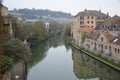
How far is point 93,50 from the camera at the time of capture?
A: 39062 millimetres

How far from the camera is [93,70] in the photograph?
2920 cm

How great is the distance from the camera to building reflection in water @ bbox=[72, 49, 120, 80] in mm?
25647

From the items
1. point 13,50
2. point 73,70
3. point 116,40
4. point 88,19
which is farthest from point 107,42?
point 88,19

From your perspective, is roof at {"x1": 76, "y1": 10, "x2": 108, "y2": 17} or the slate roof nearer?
the slate roof

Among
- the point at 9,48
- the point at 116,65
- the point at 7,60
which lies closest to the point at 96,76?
the point at 116,65

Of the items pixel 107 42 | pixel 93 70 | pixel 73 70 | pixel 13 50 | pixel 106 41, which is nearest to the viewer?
pixel 13 50

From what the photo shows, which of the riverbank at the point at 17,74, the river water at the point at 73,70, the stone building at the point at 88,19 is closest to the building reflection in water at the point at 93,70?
the river water at the point at 73,70

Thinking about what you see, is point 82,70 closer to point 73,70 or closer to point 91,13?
point 73,70

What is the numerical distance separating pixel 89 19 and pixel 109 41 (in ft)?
100

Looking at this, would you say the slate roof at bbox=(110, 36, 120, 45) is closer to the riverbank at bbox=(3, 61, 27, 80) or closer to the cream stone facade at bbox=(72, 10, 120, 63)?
the cream stone facade at bbox=(72, 10, 120, 63)

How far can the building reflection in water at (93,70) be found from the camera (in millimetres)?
25647

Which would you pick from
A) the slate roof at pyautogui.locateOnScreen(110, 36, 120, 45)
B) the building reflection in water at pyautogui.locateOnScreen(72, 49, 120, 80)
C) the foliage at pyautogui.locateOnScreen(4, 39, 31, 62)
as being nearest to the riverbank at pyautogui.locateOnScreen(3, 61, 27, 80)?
the foliage at pyautogui.locateOnScreen(4, 39, 31, 62)

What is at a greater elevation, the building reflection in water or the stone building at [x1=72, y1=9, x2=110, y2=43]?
the stone building at [x1=72, y1=9, x2=110, y2=43]

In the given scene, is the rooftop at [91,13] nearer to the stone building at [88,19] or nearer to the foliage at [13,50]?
the stone building at [88,19]
